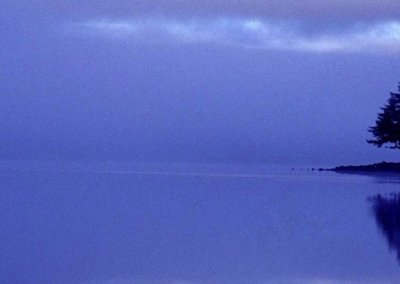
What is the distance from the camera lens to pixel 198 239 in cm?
1330

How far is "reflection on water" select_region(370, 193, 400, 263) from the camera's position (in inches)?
516

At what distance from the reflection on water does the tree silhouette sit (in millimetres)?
21690

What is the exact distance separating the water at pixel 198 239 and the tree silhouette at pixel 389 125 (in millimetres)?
23248

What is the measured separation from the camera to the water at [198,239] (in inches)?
399

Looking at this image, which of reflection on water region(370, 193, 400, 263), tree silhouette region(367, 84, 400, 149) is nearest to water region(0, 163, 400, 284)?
reflection on water region(370, 193, 400, 263)

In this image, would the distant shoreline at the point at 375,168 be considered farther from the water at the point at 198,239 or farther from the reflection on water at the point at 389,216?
the water at the point at 198,239

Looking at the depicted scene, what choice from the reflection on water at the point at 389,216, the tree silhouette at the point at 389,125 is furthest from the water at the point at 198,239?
the tree silhouette at the point at 389,125

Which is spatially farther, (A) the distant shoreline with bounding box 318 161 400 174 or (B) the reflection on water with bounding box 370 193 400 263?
(A) the distant shoreline with bounding box 318 161 400 174

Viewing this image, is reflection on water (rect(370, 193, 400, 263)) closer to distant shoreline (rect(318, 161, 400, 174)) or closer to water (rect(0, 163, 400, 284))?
water (rect(0, 163, 400, 284))

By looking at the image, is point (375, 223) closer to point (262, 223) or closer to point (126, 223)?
point (262, 223)

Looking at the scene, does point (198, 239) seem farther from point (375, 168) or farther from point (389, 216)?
point (375, 168)

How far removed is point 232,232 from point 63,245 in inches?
112

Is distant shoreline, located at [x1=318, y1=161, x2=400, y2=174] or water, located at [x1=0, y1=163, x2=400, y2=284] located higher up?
distant shoreline, located at [x1=318, y1=161, x2=400, y2=174]

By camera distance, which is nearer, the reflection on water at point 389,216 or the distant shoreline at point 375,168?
the reflection on water at point 389,216
